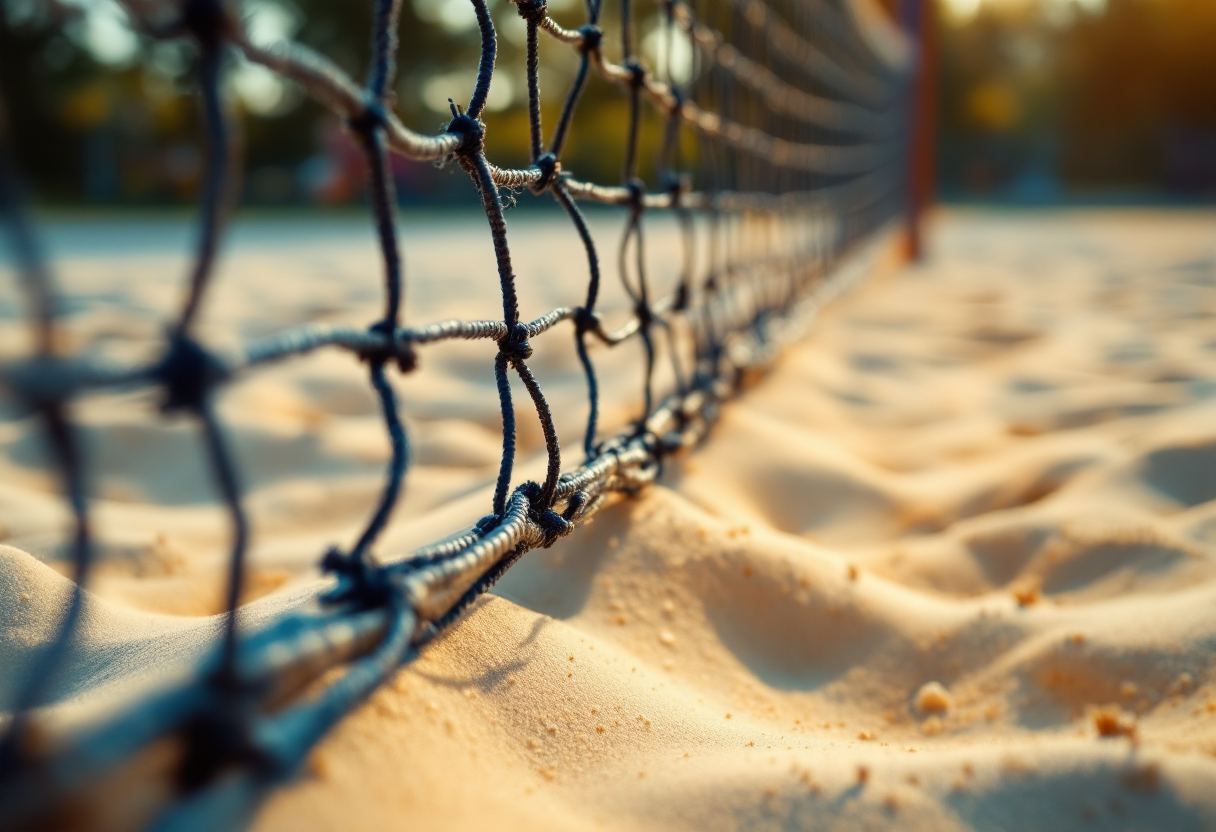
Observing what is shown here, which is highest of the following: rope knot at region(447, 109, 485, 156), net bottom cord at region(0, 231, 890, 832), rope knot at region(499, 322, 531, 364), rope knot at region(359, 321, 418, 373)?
rope knot at region(447, 109, 485, 156)

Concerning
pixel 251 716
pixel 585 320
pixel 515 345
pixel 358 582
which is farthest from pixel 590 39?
pixel 251 716

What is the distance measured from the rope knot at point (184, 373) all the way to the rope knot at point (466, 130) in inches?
12.5

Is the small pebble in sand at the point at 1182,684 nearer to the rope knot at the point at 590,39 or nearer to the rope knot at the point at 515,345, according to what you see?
the rope knot at the point at 515,345

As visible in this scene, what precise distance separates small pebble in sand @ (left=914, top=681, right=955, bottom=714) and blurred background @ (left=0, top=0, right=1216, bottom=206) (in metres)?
11.5

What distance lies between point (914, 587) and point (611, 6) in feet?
43.7

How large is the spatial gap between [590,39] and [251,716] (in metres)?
0.75

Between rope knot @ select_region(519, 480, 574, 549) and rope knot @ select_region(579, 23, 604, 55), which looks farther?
rope knot @ select_region(579, 23, 604, 55)

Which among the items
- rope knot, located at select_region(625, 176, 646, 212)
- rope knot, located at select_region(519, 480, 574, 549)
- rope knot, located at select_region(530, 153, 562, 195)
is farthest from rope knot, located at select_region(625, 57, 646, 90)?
rope knot, located at select_region(519, 480, 574, 549)

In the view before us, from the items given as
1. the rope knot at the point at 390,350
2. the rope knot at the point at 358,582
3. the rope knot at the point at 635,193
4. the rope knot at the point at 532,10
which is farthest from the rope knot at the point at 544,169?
the rope knot at the point at 358,582

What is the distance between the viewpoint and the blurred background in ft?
43.1

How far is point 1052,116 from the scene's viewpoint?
2030cm

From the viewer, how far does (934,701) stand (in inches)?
29.8

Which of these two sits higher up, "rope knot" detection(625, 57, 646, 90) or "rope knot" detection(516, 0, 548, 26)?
"rope knot" detection(516, 0, 548, 26)

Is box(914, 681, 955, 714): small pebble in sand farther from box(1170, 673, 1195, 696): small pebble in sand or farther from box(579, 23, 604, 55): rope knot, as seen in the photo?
box(579, 23, 604, 55): rope knot
